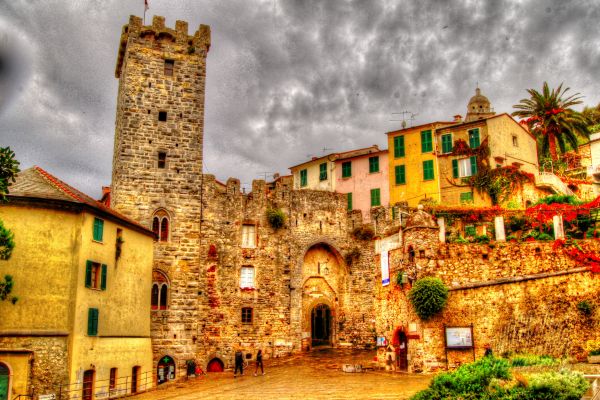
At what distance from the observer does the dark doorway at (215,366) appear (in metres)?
35.1

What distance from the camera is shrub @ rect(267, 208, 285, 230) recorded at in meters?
38.6

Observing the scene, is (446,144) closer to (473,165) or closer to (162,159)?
(473,165)

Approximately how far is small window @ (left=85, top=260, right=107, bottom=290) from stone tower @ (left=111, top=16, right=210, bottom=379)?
7220 mm

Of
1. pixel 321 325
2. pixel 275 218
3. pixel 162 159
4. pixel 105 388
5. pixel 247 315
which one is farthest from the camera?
pixel 321 325

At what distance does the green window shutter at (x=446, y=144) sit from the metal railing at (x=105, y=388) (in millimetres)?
23538

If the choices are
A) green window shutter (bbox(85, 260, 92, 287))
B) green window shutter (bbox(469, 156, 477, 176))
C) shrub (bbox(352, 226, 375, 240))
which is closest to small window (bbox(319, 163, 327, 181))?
shrub (bbox(352, 226, 375, 240))

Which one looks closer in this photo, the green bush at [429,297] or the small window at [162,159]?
the green bush at [429,297]

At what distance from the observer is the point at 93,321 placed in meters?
25.2

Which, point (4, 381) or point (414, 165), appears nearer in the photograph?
point (4, 381)

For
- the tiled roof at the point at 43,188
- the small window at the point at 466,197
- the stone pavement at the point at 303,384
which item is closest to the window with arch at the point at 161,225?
the tiled roof at the point at 43,188

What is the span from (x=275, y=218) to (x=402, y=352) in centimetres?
1355

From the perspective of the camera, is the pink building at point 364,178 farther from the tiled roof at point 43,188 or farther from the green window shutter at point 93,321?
the green window shutter at point 93,321

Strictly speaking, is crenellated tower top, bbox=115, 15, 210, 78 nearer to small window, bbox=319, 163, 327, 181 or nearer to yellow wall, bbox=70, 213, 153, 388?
yellow wall, bbox=70, 213, 153, 388

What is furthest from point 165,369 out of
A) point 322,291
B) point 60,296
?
point 322,291
